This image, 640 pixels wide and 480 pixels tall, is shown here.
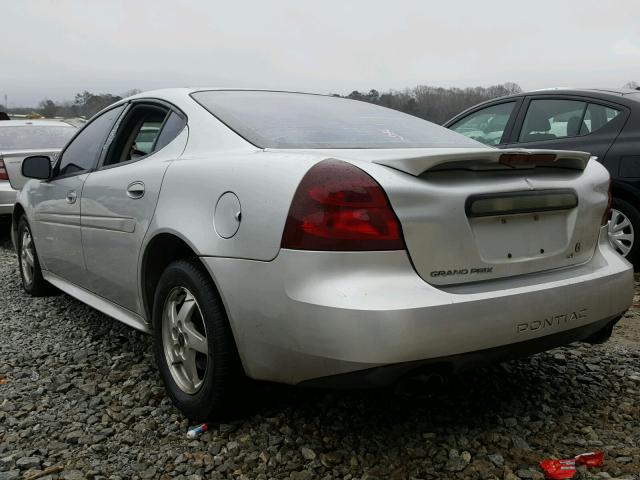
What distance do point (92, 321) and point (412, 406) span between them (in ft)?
7.82

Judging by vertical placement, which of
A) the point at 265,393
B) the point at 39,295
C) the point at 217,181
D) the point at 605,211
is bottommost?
the point at 39,295

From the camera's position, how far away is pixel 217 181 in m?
2.38

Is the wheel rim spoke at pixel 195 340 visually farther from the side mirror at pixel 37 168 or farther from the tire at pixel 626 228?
the tire at pixel 626 228

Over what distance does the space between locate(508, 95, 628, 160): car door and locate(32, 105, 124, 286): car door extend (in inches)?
142

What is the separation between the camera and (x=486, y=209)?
7.10ft

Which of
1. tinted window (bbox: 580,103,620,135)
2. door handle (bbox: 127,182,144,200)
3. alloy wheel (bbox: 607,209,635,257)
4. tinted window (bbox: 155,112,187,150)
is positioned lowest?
alloy wheel (bbox: 607,209,635,257)

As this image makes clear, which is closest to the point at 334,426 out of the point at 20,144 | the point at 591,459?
the point at 591,459

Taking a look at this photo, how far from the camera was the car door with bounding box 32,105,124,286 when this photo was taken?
362cm

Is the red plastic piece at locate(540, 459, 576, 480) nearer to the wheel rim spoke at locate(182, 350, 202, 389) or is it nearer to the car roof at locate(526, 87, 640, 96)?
the wheel rim spoke at locate(182, 350, 202, 389)

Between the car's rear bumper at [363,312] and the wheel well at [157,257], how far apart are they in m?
0.42

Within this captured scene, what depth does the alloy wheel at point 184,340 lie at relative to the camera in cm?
254

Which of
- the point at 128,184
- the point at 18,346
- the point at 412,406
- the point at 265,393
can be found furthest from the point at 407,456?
the point at 18,346

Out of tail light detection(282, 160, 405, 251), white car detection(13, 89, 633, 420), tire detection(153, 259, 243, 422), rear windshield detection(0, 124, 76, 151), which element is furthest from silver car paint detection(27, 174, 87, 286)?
rear windshield detection(0, 124, 76, 151)

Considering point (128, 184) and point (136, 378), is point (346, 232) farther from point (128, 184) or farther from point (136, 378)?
point (136, 378)
